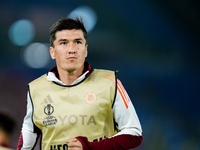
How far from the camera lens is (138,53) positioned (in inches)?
95.7

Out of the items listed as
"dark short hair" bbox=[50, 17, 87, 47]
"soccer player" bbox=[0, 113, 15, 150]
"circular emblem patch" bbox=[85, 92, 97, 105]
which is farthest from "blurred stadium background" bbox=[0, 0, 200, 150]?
"circular emblem patch" bbox=[85, 92, 97, 105]

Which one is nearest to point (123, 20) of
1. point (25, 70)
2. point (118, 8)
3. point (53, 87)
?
point (118, 8)

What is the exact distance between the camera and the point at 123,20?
244 cm

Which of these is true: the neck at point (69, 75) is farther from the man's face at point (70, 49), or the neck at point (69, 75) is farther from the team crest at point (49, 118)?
the team crest at point (49, 118)

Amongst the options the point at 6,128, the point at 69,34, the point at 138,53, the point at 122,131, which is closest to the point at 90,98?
the point at 122,131

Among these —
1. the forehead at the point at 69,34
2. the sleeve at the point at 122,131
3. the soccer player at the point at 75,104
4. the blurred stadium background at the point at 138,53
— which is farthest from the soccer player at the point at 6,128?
the sleeve at the point at 122,131

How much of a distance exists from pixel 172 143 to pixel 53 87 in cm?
146

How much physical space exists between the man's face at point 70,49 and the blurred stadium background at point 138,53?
120cm

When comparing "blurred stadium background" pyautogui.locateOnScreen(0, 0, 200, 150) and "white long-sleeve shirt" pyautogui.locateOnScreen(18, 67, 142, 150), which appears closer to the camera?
"white long-sleeve shirt" pyautogui.locateOnScreen(18, 67, 142, 150)

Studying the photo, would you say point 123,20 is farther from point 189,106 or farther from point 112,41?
point 189,106

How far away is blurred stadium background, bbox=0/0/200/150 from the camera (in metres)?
2.32

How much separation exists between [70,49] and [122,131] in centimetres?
47

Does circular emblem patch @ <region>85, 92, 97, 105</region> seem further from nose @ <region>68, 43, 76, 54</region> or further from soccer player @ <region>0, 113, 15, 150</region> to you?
soccer player @ <region>0, 113, 15, 150</region>

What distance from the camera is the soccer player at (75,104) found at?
46.2 inches
